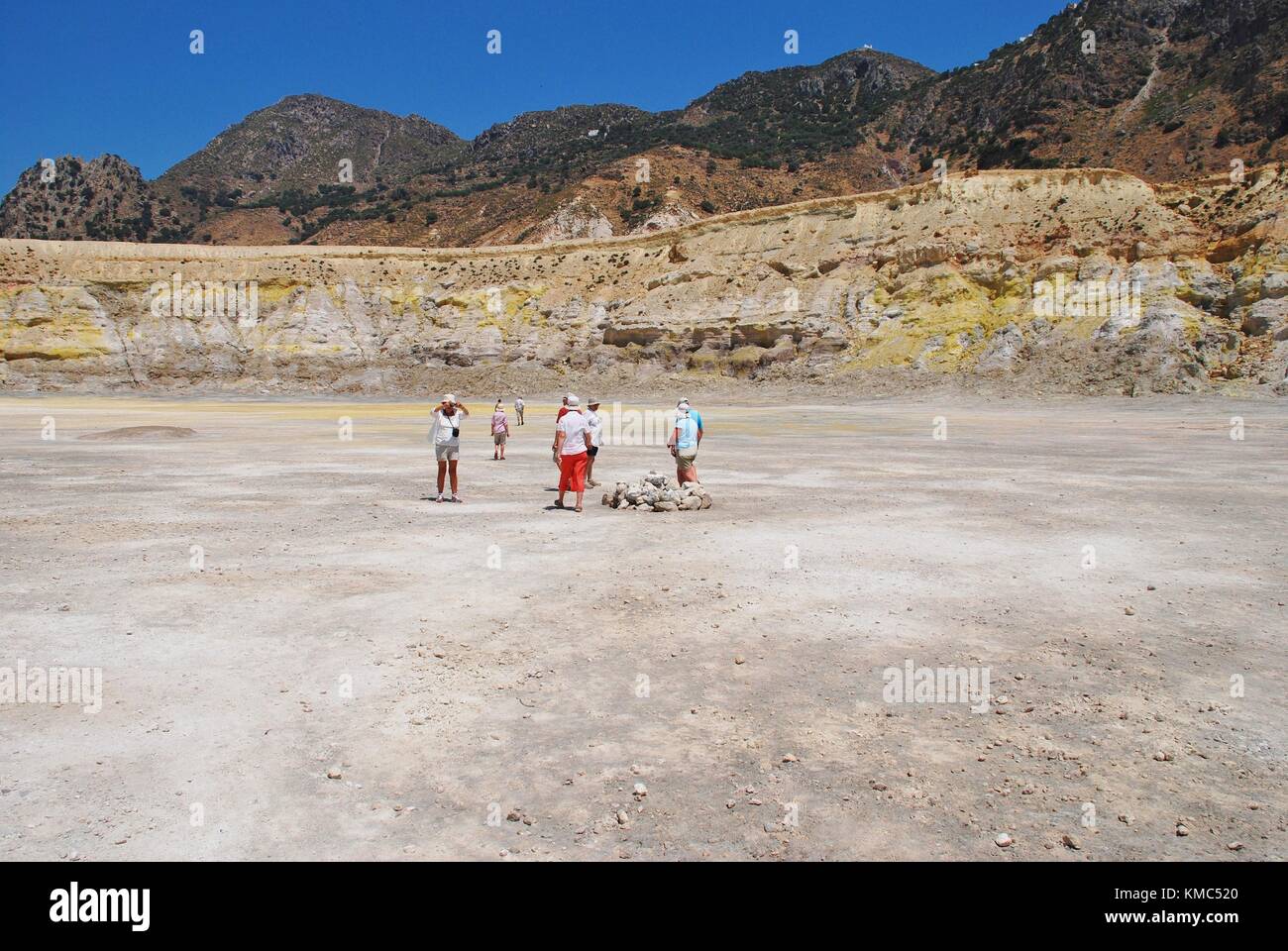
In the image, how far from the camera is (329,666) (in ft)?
19.6

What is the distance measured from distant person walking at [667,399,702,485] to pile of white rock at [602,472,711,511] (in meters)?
0.26

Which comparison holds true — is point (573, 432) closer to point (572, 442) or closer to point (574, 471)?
point (572, 442)

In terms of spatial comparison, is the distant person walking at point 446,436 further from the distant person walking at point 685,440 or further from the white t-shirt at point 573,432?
the distant person walking at point 685,440

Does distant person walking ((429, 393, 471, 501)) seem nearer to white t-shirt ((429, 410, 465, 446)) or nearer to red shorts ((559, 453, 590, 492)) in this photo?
white t-shirt ((429, 410, 465, 446))

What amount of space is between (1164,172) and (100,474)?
314 feet

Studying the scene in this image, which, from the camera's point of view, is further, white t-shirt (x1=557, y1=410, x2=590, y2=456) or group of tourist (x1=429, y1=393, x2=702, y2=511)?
group of tourist (x1=429, y1=393, x2=702, y2=511)

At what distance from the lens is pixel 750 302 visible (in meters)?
57.7

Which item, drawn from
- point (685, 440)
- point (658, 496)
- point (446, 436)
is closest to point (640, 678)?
point (658, 496)

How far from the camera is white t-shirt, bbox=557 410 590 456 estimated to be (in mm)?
12727

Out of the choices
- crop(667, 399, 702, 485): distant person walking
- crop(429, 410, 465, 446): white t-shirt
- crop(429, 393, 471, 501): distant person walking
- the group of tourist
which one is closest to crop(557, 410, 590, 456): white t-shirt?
the group of tourist

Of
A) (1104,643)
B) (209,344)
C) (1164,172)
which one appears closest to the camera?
(1104,643)

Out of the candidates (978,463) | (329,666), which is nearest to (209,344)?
(978,463)

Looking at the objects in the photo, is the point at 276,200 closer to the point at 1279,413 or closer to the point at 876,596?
the point at 1279,413
